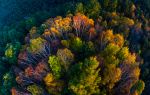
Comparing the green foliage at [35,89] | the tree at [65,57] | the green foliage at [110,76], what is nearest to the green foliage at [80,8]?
the tree at [65,57]

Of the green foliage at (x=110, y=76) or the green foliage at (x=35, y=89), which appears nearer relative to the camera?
the green foliage at (x=110, y=76)

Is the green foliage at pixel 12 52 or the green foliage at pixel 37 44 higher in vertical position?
the green foliage at pixel 37 44

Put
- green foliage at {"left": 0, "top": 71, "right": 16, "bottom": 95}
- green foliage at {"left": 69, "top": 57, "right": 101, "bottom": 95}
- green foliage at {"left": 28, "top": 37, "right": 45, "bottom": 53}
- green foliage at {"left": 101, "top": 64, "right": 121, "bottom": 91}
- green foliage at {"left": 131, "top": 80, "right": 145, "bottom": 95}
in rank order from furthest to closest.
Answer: green foliage at {"left": 0, "top": 71, "right": 16, "bottom": 95} < green foliage at {"left": 28, "top": 37, "right": 45, "bottom": 53} < green foliage at {"left": 131, "top": 80, "right": 145, "bottom": 95} < green foliage at {"left": 101, "top": 64, "right": 121, "bottom": 91} < green foliage at {"left": 69, "top": 57, "right": 101, "bottom": 95}

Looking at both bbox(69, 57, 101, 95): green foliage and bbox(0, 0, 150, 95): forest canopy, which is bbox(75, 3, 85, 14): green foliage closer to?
bbox(0, 0, 150, 95): forest canopy

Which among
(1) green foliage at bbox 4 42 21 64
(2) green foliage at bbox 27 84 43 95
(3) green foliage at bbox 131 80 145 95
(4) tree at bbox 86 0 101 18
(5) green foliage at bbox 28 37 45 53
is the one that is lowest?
(3) green foliage at bbox 131 80 145 95

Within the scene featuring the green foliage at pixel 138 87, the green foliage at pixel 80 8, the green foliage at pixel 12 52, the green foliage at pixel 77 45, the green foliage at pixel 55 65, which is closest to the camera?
the green foliage at pixel 138 87

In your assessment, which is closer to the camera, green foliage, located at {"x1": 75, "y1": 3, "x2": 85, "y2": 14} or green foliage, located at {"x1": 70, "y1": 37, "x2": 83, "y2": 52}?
green foliage, located at {"x1": 70, "y1": 37, "x2": 83, "y2": 52}

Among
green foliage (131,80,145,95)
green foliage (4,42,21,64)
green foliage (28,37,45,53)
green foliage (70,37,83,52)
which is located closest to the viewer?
green foliage (131,80,145,95)

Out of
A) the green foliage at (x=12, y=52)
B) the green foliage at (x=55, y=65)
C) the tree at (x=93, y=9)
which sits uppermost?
the tree at (x=93, y=9)

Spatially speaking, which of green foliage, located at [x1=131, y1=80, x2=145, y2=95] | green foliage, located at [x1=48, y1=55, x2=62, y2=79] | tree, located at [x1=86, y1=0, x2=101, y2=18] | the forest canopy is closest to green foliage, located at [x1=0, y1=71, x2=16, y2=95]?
the forest canopy

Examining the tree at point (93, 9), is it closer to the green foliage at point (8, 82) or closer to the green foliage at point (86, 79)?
the green foliage at point (86, 79)

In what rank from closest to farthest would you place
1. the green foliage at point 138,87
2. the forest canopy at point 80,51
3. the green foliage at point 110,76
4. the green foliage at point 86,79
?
the green foliage at point 86,79 → the green foliage at point 110,76 → the forest canopy at point 80,51 → the green foliage at point 138,87

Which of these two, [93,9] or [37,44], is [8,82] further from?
[93,9]
